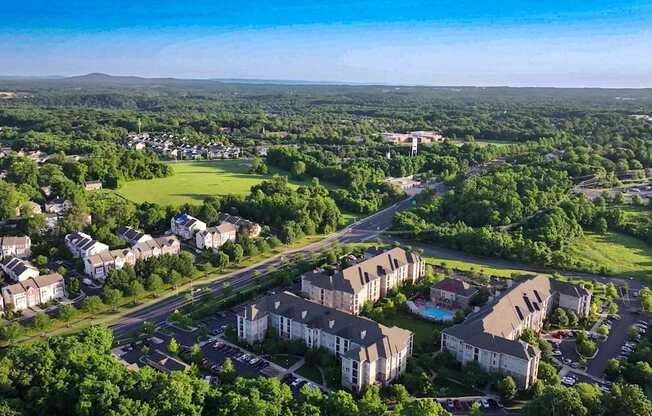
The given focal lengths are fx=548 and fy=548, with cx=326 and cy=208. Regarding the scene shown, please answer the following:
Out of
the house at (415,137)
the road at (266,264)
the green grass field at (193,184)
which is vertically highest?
the house at (415,137)

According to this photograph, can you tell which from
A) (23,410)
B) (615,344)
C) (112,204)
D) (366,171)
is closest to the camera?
(23,410)

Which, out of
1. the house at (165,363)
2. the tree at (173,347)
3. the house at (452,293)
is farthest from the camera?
the house at (452,293)

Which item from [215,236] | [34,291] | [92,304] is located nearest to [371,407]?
[92,304]

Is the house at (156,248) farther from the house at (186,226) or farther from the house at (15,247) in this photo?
the house at (15,247)

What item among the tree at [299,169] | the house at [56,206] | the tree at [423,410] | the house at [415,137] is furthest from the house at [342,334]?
the house at [415,137]

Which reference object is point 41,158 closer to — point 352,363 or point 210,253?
point 210,253

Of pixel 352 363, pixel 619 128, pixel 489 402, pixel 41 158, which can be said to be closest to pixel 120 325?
pixel 352 363

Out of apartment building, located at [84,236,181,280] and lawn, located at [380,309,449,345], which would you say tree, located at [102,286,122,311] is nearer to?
apartment building, located at [84,236,181,280]
